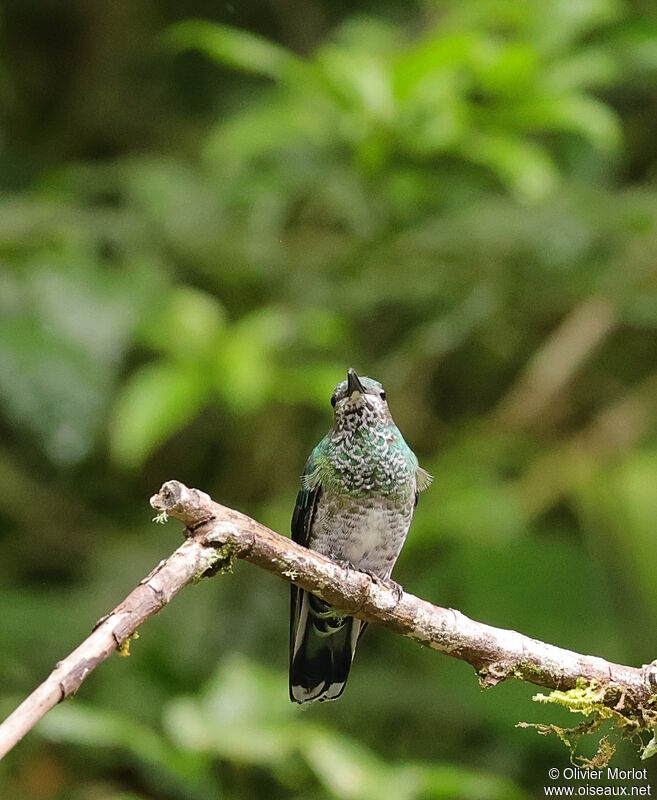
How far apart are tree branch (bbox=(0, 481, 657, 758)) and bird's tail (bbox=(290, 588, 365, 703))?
0.70 metres

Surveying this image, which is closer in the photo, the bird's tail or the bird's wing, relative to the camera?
the bird's tail

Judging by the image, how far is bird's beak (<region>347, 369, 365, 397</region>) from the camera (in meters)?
3.11

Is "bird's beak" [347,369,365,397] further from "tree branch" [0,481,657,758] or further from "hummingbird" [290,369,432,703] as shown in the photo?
"tree branch" [0,481,657,758]

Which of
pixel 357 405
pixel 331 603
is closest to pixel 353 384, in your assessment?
pixel 357 405

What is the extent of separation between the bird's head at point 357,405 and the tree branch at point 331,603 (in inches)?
37.4

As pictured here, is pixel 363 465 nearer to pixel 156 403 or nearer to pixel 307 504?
pixel 307 504

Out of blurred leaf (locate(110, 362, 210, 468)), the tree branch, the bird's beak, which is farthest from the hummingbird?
blurred leaf (locate(110, 362, 210, 468))

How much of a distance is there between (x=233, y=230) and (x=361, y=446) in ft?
6.87

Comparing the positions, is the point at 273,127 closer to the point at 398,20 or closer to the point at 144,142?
the point at 398,20

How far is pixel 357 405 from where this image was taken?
324 cm

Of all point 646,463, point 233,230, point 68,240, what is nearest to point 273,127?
point 233,230

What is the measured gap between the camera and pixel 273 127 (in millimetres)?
4434

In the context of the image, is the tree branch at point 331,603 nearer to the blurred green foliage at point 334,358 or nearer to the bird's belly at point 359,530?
the bird's belly at point 359,530

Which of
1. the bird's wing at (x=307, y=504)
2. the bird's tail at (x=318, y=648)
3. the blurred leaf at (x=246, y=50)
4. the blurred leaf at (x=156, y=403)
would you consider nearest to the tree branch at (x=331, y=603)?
the bird's tail at (x=318, y=648)
